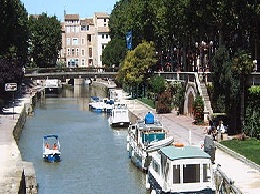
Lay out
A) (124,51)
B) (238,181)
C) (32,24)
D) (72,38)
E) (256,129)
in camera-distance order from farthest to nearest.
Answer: (72,38) < (32,24) < (124,51) < (256,129) < (238,181)

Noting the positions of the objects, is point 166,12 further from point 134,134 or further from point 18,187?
point 18,187

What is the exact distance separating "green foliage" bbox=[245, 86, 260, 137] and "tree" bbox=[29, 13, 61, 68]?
319ft

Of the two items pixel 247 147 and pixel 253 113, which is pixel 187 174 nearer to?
pixel 247 147

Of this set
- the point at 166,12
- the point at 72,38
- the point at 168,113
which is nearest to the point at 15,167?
the point at 168,113

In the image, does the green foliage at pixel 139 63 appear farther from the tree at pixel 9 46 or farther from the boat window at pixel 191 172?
the boat window at pixel 191 172

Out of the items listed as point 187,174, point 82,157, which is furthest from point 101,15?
point 187,174

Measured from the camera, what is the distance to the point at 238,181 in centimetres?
3039

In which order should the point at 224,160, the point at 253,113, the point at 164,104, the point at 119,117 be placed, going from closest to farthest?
the point at 224,160, the point at 253,113, the point at 119,117, the point at 164,104

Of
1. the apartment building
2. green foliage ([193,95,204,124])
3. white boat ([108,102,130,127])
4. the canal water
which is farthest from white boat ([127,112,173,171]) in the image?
the apartment building

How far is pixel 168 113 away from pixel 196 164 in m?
35.7

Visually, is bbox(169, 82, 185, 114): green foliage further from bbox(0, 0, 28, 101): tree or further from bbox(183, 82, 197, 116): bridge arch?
bbox(0, 0, 28, 101): tree

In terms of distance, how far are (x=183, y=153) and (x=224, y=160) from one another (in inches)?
268

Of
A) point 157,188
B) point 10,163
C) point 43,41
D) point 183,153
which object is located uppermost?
point 43,41

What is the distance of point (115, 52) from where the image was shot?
123812 mm
